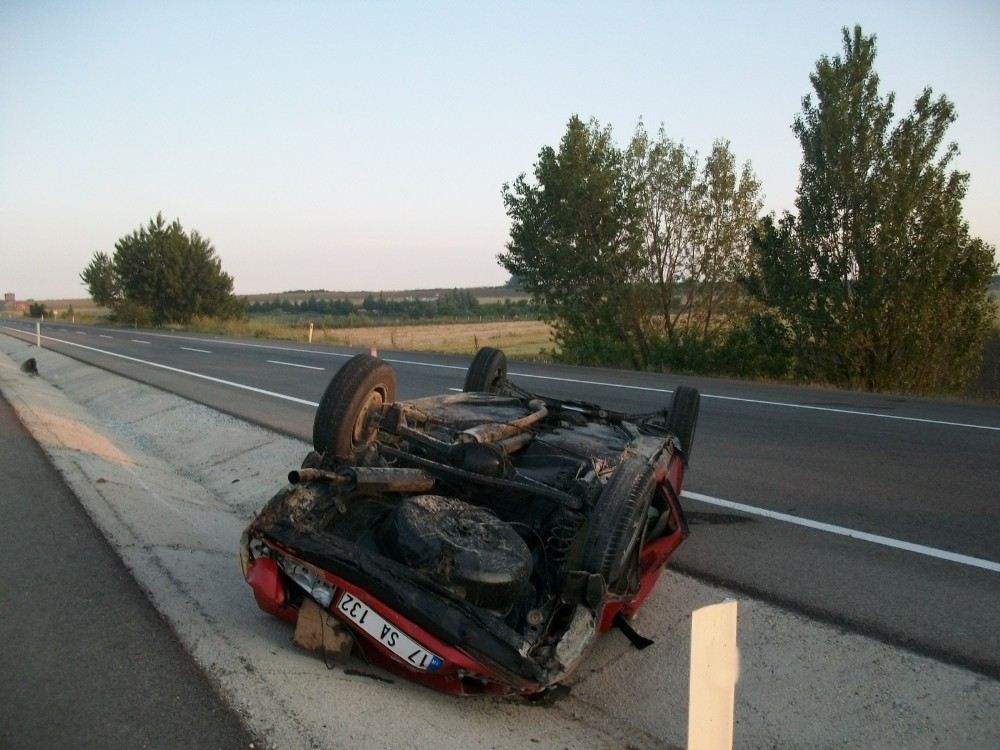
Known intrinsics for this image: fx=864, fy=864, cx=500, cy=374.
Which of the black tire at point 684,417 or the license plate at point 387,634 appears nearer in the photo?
the license plate at point 387,634

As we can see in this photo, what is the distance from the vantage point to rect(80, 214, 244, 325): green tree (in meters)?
63.5

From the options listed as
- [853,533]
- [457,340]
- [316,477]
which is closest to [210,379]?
[853,533]

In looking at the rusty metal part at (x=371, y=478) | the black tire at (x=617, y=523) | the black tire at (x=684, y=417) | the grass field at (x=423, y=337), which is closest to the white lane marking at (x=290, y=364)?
the grass field at (x=423, y=337)

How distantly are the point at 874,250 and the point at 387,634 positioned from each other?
55.8ft

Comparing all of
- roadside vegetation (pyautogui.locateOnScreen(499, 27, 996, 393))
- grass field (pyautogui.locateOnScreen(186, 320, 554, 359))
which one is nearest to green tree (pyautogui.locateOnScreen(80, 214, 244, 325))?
grass field (pyautogui.locateOnScreen(186, 320, 554, 359))

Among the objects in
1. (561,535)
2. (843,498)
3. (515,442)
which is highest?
(515,442)

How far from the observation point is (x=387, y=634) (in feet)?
11.4

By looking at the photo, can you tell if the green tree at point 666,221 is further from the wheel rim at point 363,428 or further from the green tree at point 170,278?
the green tree at point 170,278

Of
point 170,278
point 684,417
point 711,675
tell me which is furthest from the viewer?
point 170,278

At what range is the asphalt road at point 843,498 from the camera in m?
4.65

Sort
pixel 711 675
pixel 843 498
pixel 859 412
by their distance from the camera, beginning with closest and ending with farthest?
1. pixel 711 675
2. pixel 843 498
3. pixel 859 412

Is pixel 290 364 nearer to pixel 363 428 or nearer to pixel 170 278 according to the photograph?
pixel 363 428

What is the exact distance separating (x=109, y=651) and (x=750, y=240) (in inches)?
789

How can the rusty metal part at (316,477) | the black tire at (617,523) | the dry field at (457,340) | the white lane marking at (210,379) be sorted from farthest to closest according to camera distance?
the dry field at (457,340) < the white lane marking at (210,379) < the rusty metal part at (316,477) < the black tire at (617,523)
